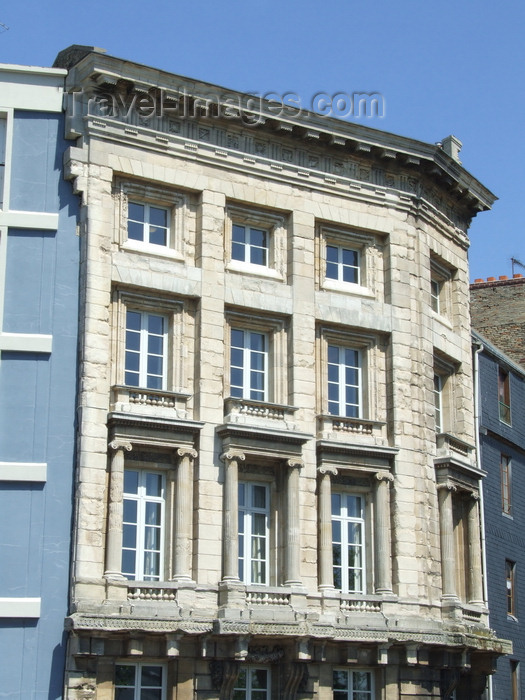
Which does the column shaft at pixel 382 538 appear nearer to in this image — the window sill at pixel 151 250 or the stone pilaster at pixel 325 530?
the stone pilaster at pixel 325 530

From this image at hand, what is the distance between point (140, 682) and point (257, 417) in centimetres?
661

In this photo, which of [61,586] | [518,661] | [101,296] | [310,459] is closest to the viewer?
[61,586]

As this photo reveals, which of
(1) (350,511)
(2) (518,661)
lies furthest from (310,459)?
(2) (518,661)

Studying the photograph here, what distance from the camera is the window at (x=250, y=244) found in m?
31.9

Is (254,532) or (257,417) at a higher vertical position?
(257,417)

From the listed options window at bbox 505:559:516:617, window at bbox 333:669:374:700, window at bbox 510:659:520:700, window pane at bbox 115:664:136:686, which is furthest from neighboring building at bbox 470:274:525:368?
window pane at bbox 115:664:136:686

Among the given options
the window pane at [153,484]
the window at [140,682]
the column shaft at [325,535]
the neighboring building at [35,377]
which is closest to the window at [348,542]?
the column shaft at [325,535]

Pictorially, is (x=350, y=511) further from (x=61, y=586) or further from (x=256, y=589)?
(x=61, y=586)

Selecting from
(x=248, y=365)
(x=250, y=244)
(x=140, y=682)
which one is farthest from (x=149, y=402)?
(x=140, y=682)

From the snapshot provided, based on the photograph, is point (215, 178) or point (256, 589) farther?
point (215, 178)

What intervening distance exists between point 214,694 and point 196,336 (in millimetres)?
8072

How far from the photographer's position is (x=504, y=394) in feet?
135

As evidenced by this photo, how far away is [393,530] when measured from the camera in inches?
1256

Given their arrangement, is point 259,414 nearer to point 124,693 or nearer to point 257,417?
point 257,417
